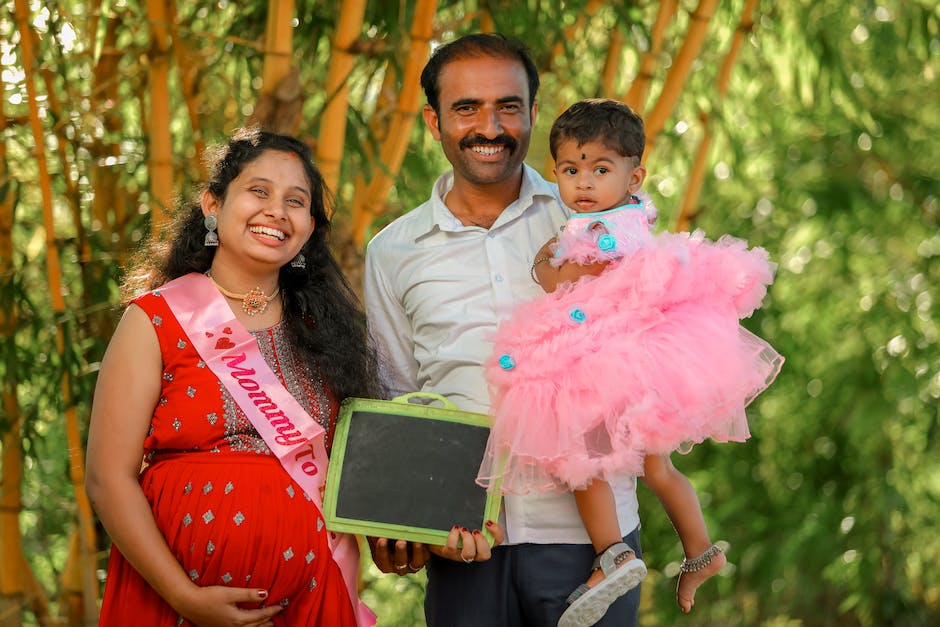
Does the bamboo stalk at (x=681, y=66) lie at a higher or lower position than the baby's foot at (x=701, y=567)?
higher

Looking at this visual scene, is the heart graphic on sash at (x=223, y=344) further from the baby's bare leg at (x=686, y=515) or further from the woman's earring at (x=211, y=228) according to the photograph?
the baby's bare leg at (x=686, y=515)

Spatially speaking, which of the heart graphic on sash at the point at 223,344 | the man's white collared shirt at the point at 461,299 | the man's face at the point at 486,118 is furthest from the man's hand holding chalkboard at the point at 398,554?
the man's face at the point at 486,118

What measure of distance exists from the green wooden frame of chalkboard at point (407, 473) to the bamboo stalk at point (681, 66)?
1.34 m

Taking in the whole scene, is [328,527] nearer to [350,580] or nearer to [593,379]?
[350,580]

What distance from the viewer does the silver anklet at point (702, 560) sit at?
192 cm

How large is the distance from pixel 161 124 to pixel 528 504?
1332 mm

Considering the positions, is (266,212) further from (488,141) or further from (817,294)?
(817,294)

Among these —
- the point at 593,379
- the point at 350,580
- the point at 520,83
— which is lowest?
the point at 350,580

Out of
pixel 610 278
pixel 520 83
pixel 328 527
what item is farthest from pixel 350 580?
pixel 520 83

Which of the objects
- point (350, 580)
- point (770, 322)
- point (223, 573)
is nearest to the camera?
point (223, 573)

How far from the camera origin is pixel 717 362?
1773 millimetres

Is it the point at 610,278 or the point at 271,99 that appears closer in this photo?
the point at 610,278

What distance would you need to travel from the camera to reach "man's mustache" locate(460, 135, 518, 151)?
6.68 ft

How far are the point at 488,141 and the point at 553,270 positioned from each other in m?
0.28
